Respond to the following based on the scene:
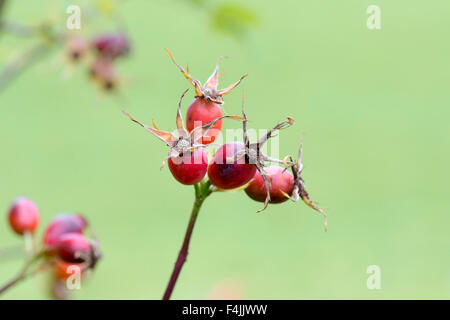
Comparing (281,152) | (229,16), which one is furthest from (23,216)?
(281,152)

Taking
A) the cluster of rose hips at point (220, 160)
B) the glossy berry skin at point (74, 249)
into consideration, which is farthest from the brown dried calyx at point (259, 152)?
the glossy berry skin at point (74, 249)

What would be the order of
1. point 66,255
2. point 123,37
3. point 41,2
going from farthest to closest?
1. point 41,2
2. point 123,37
3. point 66,255

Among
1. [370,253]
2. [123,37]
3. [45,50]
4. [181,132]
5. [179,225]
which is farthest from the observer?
[179,225]

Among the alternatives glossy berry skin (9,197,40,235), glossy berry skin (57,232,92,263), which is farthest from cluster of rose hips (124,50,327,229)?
glossy berry skin (9,197,40,235)

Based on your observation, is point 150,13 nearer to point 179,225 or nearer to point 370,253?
point 179,225

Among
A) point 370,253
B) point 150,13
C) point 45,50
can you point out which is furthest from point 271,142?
point 150,13

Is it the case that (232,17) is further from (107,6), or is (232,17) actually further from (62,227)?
(62,227)
